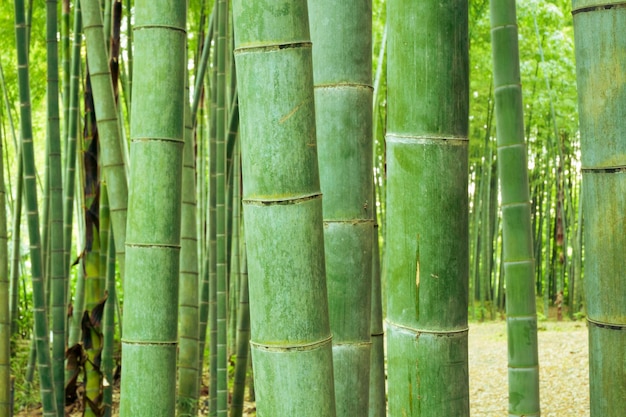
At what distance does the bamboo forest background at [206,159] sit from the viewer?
255cm

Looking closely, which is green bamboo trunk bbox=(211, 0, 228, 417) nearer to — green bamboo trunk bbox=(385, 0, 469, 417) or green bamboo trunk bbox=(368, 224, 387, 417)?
green bamboo trunk bbox=(368, 224, 387, 417)

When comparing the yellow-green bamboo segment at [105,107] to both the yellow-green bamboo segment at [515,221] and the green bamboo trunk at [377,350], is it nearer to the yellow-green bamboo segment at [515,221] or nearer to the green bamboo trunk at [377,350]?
the green bamboo trunk at [377,350]

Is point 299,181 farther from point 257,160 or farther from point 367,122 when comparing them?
point 367,122

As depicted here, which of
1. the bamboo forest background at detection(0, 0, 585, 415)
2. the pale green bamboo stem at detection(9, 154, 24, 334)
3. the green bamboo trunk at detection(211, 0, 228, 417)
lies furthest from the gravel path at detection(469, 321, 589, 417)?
the pale green bamboo stem at detection(9, 154, 24, 334)

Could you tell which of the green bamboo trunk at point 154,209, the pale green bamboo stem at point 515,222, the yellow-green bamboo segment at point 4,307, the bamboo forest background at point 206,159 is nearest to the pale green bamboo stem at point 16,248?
the bamboo forest background at point 206,159

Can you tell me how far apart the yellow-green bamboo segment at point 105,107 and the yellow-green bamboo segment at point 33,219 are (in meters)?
0.81

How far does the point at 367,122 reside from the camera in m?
1.25

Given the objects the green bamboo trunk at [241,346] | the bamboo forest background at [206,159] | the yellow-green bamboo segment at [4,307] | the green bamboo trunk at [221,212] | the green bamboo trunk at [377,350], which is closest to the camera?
the green bamboo trunk at [377,350]

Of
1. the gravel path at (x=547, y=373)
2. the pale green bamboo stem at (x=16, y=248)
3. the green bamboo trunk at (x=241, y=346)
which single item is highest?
the pale green bamboo stem at (x=16, y=248)

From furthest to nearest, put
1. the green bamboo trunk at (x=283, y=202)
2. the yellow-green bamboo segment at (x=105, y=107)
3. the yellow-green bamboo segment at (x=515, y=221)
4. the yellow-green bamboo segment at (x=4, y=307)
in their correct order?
the yellow-green bamboo segment at (x=4, y=307) → the yellow-green bamboo segment at (x=515, y=221) → the yellow-green bamboo segment at (x=105, y=107) → the green bamboo trunk at (x=283, y=202)

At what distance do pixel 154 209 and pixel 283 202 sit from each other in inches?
16.1

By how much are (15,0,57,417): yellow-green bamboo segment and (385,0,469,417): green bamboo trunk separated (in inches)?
76.3

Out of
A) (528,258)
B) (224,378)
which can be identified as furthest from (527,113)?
(528,258)

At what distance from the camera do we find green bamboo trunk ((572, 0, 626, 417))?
3.75ft
